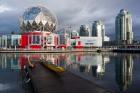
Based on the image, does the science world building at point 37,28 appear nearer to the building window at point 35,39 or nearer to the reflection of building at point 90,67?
the building window at point 35,39

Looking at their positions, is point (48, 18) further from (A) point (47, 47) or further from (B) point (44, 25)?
(A) point (47, 47)

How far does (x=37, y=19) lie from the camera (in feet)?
534

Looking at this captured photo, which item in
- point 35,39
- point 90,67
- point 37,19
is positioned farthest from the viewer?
point 35,39

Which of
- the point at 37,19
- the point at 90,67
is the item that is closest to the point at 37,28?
the point at 37,19

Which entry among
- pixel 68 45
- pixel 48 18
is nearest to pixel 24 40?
pixel 48 18

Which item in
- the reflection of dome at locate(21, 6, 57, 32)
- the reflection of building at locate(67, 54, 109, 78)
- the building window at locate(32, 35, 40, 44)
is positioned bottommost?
the reflection of building at locate(67, 54, 109, 78)

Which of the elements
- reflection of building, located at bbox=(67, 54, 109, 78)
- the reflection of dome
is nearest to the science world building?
the reflection of dome

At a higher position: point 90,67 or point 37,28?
point 37,28

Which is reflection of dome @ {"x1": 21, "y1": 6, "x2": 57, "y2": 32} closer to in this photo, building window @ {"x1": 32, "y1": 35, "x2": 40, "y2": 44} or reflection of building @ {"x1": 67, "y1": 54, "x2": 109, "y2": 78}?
building window @ {"x1": 32, "y1": 35, "x2": 40, "y2": 44}

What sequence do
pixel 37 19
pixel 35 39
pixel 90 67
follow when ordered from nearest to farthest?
pixel 90 67 < pixel 37 19 < pixel 35 39

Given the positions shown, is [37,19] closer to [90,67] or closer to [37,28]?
[37,28]

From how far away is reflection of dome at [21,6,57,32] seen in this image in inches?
6403

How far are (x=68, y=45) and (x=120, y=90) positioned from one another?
16819 cm

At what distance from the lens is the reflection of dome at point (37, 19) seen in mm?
162625
